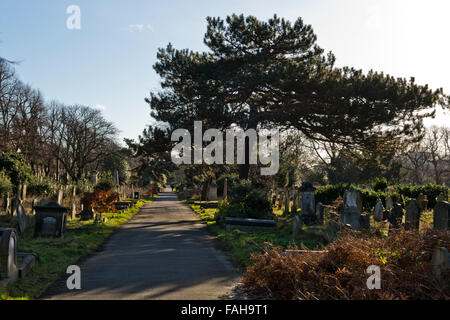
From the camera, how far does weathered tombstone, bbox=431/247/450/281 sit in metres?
5.57

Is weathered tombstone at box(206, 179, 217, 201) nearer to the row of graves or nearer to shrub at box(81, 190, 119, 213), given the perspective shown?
the row of graves

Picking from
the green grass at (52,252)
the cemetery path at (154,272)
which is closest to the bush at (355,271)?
the cemetery path at (154,272)

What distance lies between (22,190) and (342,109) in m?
17.7

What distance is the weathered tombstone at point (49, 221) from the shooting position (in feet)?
43.0

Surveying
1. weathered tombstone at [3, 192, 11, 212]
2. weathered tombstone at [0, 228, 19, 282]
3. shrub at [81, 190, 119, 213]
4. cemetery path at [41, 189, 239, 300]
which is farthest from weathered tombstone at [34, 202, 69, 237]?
weathered tombstone at [0, 228, 19, 282]

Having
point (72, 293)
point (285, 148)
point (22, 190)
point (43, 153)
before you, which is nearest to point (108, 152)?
point (43, 153)

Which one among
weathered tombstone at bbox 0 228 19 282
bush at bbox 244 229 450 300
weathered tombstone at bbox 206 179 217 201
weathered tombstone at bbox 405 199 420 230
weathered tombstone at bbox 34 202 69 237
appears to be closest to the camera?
bush at bbox 244 229 450 300

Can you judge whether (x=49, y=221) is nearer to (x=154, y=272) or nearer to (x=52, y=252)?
(x=52, y=252)

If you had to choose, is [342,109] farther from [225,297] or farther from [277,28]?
[225,297]

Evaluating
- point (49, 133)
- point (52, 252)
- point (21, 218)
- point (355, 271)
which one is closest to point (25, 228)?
point (21, 218)

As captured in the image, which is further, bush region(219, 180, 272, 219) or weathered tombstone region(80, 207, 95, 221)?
weathered tombstone region(80, 207, 95, 221)

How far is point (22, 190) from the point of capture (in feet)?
72.5

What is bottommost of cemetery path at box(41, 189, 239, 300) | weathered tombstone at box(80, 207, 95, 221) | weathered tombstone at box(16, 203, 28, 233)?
cemetery path at box(41, 189, 239, 300)

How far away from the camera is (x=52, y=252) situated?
10.1m
